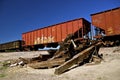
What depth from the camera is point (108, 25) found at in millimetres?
19016

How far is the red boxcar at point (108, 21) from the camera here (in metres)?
18.2

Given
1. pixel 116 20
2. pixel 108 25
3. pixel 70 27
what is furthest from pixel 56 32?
pixel 116 20

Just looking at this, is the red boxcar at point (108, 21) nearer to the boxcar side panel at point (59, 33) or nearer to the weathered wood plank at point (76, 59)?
the boxcar side panel at point (59, 33)

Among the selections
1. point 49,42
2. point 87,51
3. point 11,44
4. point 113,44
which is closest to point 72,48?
point 87,51

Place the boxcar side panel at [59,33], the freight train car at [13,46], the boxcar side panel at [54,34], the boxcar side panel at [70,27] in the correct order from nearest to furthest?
the boxcar side panel at [70,27]
the boxcar side panel at [59,33]
the boxcar side panel at [54,34]
the freight train car at [13,46]

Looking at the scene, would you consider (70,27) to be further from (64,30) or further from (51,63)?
(51,63)

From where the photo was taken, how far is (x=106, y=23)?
19188 millimetres

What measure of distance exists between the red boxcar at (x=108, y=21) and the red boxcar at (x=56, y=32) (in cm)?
202

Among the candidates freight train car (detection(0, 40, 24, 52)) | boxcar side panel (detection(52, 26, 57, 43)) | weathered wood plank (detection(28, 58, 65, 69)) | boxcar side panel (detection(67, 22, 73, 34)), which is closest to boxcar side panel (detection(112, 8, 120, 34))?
boxcar side panel (detection(67, 22, 73, 34))

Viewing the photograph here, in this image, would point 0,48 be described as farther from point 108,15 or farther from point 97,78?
point 97,78

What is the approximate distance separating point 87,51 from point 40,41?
19.7 metres

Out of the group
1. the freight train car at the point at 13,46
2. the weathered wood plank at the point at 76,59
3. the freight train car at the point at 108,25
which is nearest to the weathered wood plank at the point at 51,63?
the weathered wood plank at the point at 76,59

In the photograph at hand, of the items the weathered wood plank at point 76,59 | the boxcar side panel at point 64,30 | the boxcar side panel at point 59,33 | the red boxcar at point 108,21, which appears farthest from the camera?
the boxcar side panel at point 59,33

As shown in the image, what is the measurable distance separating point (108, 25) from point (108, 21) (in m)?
0.44
